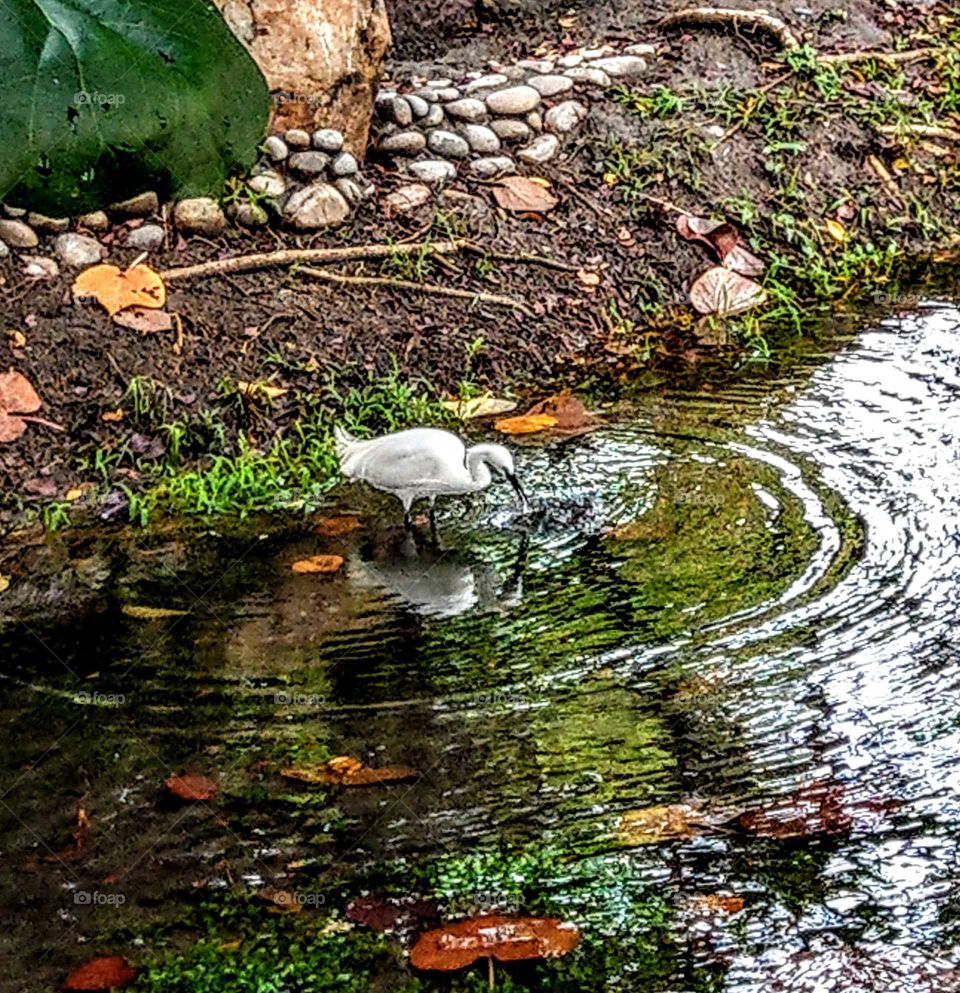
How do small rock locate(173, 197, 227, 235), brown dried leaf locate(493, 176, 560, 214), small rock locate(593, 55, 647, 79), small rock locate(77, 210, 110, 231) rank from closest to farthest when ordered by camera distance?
small rock locate(77, 210, 110, 231) → small rock locate(173, 197, 227, 235) → brown dried leaf locate(493, 176, 560, 214) → small rock locate(593, 55, 647, 79)

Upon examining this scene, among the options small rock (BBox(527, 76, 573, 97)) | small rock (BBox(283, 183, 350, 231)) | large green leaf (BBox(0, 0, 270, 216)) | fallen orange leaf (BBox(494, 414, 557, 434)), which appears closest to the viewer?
large green leaf (BBox(0, 0, 270, 216))

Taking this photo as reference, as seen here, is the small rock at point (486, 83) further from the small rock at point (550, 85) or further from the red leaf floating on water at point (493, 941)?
the red leaf floating on water at point (493, 941)

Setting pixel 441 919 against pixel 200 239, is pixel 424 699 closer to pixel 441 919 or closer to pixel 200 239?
pixel 441 919

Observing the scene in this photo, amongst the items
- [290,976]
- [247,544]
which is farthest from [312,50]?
[290,976]

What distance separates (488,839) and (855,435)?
2.24m

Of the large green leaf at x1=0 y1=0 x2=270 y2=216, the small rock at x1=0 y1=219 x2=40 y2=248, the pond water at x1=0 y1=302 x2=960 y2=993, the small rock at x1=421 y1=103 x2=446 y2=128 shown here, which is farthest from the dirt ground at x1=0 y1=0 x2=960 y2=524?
the large green leaf at x1=0 y1=0 x2=270 y2=216

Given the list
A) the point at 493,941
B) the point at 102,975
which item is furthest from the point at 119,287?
the point at 493,941

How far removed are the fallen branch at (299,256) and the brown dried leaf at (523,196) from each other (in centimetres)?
35

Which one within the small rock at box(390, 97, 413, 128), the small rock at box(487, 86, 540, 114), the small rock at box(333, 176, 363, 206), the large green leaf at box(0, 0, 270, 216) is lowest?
the small rock at box(333, 176, 363, 206)

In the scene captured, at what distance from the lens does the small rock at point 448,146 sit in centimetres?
623

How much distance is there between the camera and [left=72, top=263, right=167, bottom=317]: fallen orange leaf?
5.18 m

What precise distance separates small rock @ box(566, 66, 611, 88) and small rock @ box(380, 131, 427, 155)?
0.90 metres

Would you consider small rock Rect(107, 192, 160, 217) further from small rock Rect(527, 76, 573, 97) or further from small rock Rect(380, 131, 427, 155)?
small rock Rect(527, 76, 573, 97)

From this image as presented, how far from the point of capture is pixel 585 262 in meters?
5.95
